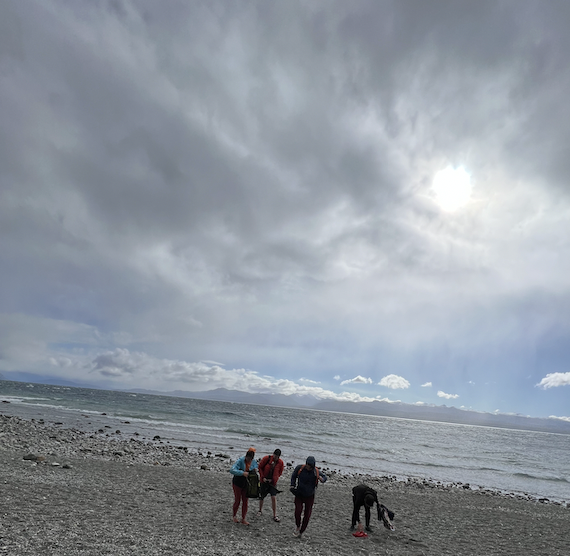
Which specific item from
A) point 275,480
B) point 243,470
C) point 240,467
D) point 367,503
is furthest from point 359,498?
point 240,467

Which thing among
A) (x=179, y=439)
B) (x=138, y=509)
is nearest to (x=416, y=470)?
(x=179, y=439)

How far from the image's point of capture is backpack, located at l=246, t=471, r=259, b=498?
1038cm

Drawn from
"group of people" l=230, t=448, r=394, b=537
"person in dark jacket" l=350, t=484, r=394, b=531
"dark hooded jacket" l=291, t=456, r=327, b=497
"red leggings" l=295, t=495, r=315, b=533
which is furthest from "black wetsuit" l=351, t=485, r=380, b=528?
"dark hooded jacket" l=291, t=456, r=327, b=497

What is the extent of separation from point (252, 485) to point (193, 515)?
287cm

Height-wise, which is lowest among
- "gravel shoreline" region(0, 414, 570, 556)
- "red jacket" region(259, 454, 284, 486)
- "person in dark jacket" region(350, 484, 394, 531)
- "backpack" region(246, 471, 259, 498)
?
"gravel shoreline" region(0, 414, 570, 556)

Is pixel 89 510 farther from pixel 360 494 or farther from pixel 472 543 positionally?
pixel 472 543

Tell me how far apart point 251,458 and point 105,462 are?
13.3m

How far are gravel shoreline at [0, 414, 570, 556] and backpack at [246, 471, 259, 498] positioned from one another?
3.54 ft

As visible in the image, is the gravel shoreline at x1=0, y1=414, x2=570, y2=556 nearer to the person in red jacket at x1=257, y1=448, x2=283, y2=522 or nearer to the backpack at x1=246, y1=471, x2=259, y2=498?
the backpack at x1=246, y1=471, x2=259, y2=498

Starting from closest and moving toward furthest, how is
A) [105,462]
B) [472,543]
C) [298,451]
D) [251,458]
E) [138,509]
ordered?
[251,458] < [138,509] < [472,543] < [105,462] < [298,451]

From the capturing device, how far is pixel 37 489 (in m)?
12.1

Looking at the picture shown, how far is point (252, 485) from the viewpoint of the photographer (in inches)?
409

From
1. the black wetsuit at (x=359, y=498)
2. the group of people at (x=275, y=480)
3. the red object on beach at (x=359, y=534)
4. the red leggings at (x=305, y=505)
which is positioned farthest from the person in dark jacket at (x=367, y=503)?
the group of people at (x=275, y=480)

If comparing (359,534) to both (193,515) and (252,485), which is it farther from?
(193,515)
